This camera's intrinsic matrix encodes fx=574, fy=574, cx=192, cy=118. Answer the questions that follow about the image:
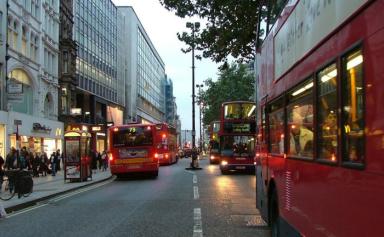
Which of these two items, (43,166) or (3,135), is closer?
(3,135)

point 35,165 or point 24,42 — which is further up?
point 24,42

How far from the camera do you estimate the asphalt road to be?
11.5 m

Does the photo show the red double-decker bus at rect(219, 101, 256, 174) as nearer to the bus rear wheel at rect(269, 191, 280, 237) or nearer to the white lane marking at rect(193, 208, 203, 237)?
the white lane marking at rect(193, 208, 203, 237)

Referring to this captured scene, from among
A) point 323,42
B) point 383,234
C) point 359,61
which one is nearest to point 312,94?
point 323,42

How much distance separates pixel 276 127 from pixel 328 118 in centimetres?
358

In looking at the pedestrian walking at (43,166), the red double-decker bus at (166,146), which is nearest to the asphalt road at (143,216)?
the pedestrian walking at (43,166)

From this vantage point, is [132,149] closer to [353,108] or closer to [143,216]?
[143,216]

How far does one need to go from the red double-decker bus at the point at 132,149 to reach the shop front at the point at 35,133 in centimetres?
655

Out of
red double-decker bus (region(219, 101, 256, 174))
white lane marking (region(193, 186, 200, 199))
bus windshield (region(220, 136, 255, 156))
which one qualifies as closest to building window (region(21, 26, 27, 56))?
red double-decker bus (region(219, 101, 256, 174))

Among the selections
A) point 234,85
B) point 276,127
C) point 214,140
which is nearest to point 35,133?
point 214,140

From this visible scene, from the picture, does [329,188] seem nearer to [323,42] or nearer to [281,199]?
[323,42]

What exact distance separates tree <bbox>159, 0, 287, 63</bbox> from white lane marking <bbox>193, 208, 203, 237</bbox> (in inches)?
305

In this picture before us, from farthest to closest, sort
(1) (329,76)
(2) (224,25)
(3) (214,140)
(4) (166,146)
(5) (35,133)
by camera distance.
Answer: (4) (166,146), (3) (214,140), (5) (35,133), (2) (224,25), (1) (329,76)

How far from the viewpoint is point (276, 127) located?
8727mm
